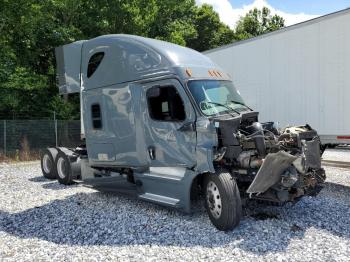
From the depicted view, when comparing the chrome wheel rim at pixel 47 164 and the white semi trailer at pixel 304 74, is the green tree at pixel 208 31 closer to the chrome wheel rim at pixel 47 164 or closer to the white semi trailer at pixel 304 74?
the white semi trailer at pixel 304 74

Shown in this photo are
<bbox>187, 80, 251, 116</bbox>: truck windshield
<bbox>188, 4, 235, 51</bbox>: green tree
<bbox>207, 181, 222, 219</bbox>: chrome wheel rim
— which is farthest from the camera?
<bbox>188, 4, 235, 51</bbox>: green tree

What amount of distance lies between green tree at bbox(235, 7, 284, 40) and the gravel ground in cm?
4845

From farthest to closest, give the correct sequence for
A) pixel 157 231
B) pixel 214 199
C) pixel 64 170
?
pixel 64 170
pixel 214 199
pixel 157 231

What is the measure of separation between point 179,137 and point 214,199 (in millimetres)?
1314

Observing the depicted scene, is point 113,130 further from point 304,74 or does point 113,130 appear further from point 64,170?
point 304,74

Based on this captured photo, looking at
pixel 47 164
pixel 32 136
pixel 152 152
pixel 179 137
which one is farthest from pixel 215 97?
pixel 32 136

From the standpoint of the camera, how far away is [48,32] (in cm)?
2289

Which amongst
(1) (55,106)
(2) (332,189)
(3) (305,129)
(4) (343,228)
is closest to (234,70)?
(2) (332,189)

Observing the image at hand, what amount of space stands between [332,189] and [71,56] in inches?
277

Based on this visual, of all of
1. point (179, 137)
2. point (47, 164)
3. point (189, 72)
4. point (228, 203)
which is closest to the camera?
point (228, 203)

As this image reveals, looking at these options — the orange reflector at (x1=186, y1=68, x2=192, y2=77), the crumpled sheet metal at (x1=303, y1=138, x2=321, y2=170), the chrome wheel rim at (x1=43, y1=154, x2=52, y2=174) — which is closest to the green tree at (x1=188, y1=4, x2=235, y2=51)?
the chrome wheel rim at (x1=43, y1=154, x2=52, y2=174)

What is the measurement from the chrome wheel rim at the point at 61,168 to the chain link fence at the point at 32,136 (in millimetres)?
7129

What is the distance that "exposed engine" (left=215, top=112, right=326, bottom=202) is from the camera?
6.89m

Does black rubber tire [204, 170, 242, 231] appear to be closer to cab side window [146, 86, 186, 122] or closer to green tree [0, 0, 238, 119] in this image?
cab side window [146, 86, 186, 122]
